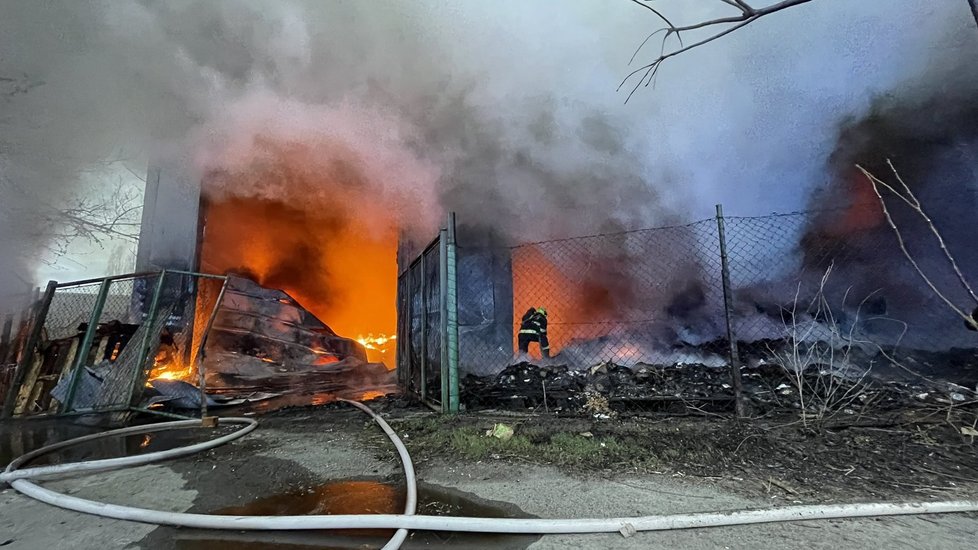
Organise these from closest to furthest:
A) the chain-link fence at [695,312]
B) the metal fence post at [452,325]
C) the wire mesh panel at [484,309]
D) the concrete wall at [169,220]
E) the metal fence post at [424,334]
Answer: the metal fence post at [452,325] → the chain-link fence at [695,312] → the metal fence post at [424,334] → the wire mesh panel at [484,309] → the concrete wall at [169,220]

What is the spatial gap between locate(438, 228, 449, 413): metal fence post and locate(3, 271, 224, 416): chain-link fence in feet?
9.21

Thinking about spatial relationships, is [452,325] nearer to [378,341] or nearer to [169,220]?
[169,220]

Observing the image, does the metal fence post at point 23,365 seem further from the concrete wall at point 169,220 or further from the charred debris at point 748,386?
the charred debris at point 748,386

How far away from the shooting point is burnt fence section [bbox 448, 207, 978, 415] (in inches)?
175

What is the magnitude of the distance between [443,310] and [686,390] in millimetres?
2944

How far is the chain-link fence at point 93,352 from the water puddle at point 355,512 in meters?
3.67

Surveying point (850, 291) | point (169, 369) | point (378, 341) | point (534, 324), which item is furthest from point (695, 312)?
point (169, 369)

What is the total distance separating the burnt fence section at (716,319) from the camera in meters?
4.45

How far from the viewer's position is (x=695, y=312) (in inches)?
324

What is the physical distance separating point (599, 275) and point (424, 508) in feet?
26.3

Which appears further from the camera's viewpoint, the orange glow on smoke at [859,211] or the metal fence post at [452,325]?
the orange glow on smoke at [859,211]

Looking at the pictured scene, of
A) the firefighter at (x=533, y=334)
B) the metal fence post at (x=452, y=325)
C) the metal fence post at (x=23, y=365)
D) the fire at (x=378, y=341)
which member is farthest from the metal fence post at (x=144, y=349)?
the fire at (x=378, y=341)

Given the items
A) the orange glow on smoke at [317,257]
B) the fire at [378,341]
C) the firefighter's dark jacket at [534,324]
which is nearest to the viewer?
the firefighter's dark jacket at [534,324]

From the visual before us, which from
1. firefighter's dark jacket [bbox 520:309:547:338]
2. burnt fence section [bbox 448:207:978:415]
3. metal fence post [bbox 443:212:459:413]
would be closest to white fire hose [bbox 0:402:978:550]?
burnt fence section [bbox 448:207:978:415]
